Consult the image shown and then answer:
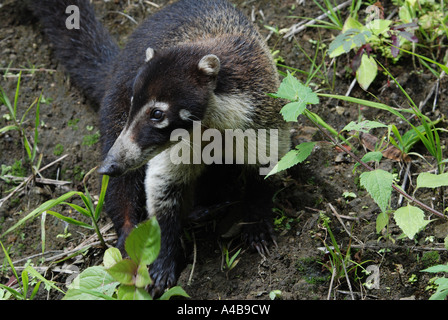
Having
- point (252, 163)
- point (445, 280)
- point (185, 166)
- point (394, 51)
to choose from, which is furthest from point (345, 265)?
point (394, 51)

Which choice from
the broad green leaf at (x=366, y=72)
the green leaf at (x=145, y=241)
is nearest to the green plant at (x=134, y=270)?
the green leaf at (x=145, y=241)

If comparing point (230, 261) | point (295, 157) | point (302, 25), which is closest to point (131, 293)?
point (230, 261)

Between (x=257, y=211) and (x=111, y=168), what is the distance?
144 centimetres

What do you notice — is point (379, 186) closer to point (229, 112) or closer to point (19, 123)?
point (229, 112)

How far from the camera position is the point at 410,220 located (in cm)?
350

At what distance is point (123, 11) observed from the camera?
631 cm

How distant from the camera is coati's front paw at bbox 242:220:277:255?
434 cm

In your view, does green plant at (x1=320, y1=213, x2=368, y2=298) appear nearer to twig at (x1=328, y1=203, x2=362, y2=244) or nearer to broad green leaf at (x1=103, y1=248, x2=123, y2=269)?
twig at (x1=328, y1=203, x2=362, y2=244)

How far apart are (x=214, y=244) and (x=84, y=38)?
8.77 feet

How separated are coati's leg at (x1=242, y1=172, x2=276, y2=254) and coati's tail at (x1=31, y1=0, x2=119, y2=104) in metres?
1.96

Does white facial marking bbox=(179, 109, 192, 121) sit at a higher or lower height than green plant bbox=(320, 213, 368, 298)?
higher

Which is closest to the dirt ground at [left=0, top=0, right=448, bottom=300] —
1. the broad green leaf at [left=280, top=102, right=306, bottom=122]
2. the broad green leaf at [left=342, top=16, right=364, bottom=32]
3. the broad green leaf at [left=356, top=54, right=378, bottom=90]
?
the broad green leaf at [left=356, top=54, right=378, bottom=90]

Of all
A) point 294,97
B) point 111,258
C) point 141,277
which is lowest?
point 111,258

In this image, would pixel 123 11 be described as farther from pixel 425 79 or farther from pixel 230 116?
pixel 425 79
